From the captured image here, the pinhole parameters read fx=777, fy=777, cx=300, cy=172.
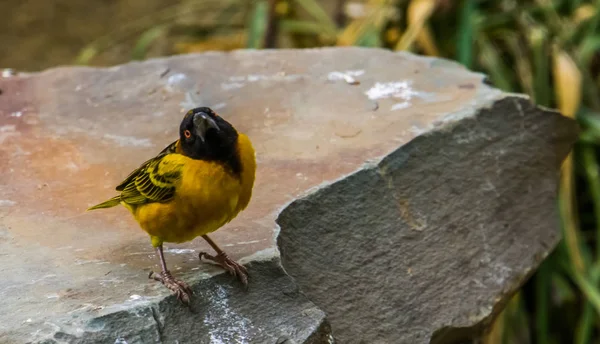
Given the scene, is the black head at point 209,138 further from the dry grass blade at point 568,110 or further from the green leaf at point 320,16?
the green leaf at point 320,16

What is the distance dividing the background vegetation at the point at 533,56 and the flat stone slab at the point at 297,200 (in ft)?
3.35

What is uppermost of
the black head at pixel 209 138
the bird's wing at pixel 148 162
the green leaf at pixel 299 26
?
the black head at pixel 209 138

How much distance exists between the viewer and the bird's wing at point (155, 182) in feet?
6.68

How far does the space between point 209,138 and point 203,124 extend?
57 mm

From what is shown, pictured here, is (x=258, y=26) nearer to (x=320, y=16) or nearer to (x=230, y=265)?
(x=320, y=16)

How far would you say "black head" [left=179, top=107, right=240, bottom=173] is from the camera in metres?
1.95

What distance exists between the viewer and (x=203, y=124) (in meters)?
1.93

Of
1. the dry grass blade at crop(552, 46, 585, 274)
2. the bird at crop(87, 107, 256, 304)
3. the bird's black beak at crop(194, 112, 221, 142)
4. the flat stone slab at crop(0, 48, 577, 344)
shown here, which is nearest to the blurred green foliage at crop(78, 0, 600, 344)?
the dry grass blade at crop(552, 46, 585, 274)

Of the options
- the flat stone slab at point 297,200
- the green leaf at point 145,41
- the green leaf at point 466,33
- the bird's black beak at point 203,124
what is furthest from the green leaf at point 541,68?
the bird's black beak at point 203,124

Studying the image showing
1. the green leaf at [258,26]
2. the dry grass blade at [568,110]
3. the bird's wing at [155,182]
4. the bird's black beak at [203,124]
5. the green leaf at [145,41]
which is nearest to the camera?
the bird's black beak at [203,124]

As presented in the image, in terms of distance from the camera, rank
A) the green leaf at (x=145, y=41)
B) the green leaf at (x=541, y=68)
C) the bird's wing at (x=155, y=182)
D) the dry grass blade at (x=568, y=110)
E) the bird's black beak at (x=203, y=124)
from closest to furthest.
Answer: the bird's black beak at (x=203, y=124) → the bird's wing at (x=155, y=182) → the dry grass blade at (x=568, y=110) → the green leaf at (x=541, y=68) → the green leaf at (x=145, y=41)

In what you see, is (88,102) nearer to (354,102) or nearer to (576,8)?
(354,102)

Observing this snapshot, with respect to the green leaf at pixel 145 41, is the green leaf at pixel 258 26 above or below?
above

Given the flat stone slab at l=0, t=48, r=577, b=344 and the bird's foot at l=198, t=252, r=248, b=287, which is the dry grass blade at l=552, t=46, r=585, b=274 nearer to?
the flat stone slab at l=0, t=48, r=577, b=344
